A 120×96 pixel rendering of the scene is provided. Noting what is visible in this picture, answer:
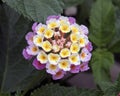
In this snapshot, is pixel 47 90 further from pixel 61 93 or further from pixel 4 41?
pixel 4 41

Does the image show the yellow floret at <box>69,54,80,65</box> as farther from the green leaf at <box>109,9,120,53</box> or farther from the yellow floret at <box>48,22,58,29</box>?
the green leaf at <box>109,9,120,53</box>

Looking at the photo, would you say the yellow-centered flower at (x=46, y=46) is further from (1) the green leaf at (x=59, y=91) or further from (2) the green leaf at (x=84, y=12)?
(2) the green leaf at (x=84, y=12)

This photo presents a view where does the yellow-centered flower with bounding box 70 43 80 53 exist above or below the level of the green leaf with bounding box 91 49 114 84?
above

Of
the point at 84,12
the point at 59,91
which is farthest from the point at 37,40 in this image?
the point at 84,12

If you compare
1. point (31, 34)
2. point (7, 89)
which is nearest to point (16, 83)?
point (7, 89)

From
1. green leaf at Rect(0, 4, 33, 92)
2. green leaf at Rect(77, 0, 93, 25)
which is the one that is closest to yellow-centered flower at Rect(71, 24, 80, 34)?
green leaf at Rect(0, 4, 33, 92)
